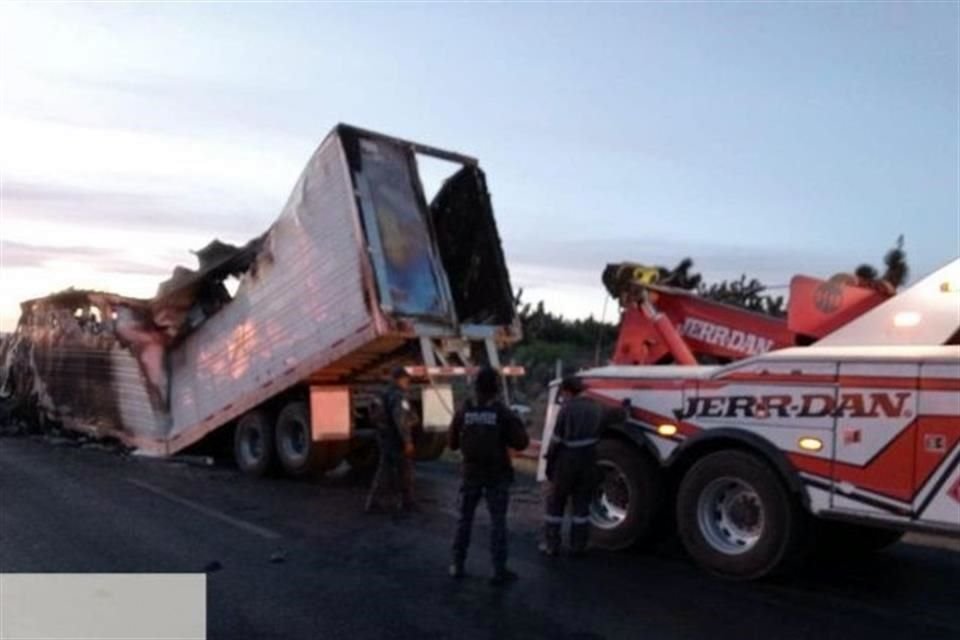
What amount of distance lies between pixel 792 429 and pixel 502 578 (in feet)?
7.24

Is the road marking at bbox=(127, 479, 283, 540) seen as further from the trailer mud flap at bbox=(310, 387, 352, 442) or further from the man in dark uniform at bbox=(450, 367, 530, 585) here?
the man in dark uniform at bbox=(450, 367, 530, 585)

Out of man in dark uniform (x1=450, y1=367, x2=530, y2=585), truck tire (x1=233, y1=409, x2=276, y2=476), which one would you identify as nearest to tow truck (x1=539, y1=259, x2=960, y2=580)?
man in dark uniform (x1=450, y1=367, x2=530, y2=585)

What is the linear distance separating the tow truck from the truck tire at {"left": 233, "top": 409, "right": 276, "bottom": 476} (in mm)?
5839

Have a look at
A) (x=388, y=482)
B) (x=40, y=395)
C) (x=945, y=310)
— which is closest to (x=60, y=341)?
(x=40, y=395)

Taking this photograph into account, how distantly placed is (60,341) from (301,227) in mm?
7734

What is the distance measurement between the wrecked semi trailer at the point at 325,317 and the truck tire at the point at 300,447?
1.0 inches

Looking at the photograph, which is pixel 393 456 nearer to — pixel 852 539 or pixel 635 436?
pixel 635 436

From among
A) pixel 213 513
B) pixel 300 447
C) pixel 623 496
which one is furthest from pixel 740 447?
pixel 300 447

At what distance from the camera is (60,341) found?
20.1 metres

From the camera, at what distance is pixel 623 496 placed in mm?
→ 9773

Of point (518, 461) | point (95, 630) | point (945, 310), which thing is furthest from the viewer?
point (518, 461)

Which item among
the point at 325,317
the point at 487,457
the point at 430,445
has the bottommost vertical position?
the point at 430,445

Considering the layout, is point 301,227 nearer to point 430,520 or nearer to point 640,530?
point 430,520

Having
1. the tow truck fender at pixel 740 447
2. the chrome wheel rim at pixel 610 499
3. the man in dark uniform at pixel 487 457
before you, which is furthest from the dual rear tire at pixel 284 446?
the tow truck fender at pixel 740 447
